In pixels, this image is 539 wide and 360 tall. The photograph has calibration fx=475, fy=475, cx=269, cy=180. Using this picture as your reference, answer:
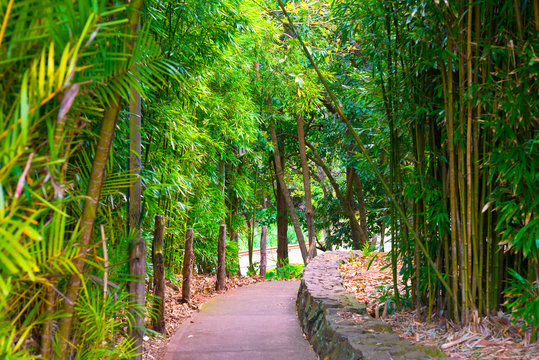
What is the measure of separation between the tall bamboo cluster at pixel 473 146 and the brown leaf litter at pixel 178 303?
225 cm

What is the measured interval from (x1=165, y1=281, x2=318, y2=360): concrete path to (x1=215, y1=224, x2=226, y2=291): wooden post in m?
0.76

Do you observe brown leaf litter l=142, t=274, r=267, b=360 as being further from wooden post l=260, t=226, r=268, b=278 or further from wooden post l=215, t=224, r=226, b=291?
wooden post l=260, t=226, r=268, b=278

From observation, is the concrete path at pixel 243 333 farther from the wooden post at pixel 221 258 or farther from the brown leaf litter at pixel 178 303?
the wooden post at pixel 221 258

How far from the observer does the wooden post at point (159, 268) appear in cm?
400

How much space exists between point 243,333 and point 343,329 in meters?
1.61

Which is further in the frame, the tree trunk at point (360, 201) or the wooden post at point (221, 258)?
the tree trunk at point (360, 201)

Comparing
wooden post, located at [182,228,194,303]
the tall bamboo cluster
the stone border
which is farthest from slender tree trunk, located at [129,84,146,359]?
wooden post, located at [182,228,194,303]

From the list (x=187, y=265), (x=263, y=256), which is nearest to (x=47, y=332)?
(x=187, y=265)

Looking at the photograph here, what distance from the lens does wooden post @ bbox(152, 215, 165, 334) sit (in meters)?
4.00

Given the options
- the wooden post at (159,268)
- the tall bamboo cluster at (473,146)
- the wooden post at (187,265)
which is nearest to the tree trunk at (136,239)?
the wooden post at (159,268)

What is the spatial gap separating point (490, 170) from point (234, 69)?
545 cm

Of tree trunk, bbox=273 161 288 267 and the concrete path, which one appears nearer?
the concrete path

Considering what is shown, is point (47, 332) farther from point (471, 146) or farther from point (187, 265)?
point (187, 265)

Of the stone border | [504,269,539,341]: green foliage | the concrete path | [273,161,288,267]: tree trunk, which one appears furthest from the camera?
[273,161,288,267]: tree trunk
